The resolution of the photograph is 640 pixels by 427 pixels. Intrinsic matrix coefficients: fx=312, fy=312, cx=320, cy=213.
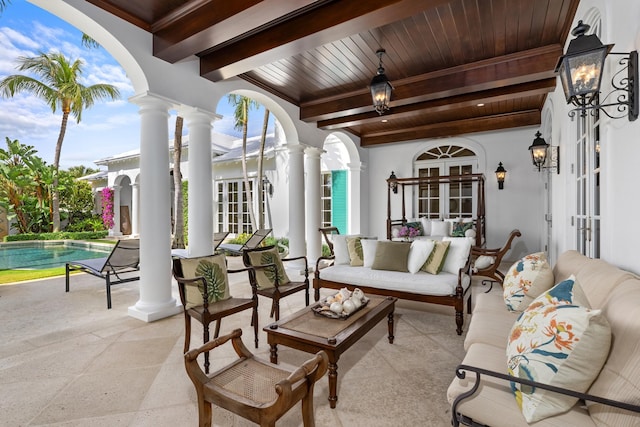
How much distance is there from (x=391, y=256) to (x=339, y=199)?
5.74 meters

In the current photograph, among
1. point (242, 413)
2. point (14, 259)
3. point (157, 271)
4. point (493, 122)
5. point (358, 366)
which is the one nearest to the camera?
point (242, 413)

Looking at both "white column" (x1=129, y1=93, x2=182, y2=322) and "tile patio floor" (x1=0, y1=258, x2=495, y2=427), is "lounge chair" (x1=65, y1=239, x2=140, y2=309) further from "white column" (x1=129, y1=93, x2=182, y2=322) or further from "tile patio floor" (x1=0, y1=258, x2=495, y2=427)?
"white column" (x1=129, y1=93, x2=182, y2=322)

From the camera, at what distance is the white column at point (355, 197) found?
29.3ft

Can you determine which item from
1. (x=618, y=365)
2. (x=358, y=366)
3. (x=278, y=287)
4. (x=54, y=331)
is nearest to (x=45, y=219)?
(x=54, y=331)

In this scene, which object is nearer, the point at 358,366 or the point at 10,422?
the point at 10,422

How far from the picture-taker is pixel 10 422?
1.89 metres

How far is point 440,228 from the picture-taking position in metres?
7.63

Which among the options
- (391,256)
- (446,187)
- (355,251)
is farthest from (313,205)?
(446,187)

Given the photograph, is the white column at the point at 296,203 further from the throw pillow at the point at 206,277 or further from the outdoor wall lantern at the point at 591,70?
the outdoor wall lantern at the point at 591,70

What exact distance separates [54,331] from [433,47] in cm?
534

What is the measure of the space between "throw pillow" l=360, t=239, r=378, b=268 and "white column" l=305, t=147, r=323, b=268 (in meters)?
2.55

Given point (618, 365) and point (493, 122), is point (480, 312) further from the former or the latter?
point (493, 122)

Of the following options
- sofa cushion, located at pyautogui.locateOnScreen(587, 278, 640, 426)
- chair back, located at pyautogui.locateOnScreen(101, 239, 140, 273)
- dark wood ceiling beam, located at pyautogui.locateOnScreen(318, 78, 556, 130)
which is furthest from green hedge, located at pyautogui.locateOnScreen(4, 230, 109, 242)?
sofa cushion, located at pyautogui.locateOnScreen(587, 278, 640, 426)

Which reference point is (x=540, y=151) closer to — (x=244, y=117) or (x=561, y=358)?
(x=561, y=358)
